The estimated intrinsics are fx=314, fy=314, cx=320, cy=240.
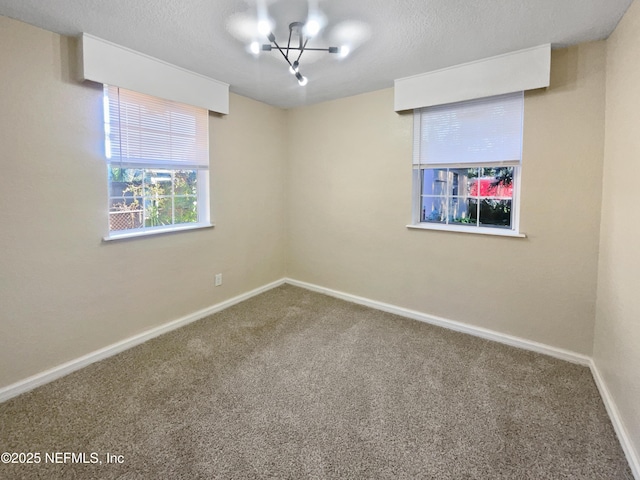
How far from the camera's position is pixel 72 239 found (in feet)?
A: 7.49

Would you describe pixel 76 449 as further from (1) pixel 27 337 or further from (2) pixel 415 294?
(2) pixel 415 294

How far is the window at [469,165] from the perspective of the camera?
2.61 metres

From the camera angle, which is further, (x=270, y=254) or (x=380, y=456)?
(x=270, y=254)

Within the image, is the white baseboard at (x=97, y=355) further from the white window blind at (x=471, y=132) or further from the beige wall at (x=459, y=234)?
the white window blind at (x=471, y=132)

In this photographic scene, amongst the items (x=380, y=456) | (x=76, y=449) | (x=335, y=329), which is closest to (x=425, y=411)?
(x=380, y=456)

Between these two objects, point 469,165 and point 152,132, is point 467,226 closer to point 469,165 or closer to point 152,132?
point 469,165

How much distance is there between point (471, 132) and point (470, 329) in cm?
178

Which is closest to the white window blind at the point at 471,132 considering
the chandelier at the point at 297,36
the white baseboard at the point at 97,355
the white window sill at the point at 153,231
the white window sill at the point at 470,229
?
the white window sill at the point at 470,229

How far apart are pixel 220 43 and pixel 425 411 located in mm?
2845

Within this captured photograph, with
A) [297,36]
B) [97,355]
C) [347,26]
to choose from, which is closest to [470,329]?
[347,26]

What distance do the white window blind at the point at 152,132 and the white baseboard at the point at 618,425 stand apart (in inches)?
142

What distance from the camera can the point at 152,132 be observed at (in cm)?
271

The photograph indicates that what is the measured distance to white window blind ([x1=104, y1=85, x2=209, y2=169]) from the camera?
8.08ft

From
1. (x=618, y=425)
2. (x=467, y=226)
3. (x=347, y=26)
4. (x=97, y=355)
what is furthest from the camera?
(x=467, y=226)
